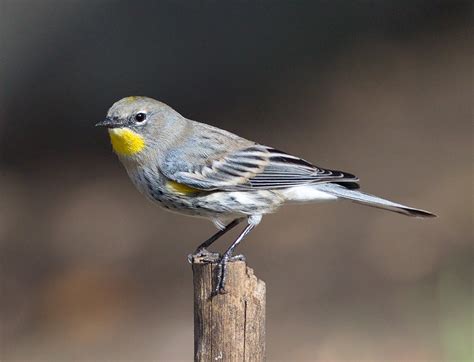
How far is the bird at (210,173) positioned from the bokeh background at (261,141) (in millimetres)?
3012

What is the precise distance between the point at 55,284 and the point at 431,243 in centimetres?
432

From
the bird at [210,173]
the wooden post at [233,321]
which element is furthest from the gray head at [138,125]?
the wooden post at [233,321]

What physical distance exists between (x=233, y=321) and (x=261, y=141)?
8220 mm

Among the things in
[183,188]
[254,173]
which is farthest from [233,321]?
[254,173]

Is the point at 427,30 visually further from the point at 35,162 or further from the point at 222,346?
the point at 222,346

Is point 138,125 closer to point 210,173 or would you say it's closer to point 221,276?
point 210,173

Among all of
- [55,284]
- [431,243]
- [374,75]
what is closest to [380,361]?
[431,243]

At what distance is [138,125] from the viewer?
671cm

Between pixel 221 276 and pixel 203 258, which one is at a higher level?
pixel 203 258

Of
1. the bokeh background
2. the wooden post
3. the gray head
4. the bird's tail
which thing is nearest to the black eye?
the gray head

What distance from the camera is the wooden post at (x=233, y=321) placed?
207 inches

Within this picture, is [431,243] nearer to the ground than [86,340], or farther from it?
farther from it

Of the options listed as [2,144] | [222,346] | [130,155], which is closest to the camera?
[222,346]

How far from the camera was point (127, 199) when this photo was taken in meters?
13.1
